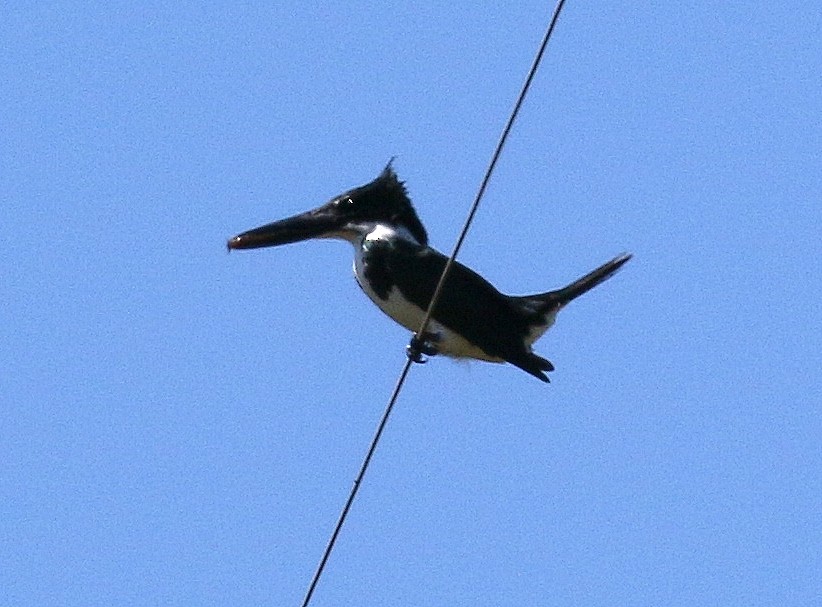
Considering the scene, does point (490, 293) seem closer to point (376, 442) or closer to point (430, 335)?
point (430, 335)

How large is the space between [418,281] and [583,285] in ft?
2.88

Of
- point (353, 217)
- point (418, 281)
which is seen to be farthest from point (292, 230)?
point (418, 281)

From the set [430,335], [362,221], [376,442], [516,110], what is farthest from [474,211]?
[362,221]

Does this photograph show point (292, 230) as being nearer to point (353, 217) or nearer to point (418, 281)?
point (353, 217)

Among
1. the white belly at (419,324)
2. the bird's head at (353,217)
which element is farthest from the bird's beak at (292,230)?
the white belly at (419,324)

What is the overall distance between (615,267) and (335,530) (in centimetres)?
397

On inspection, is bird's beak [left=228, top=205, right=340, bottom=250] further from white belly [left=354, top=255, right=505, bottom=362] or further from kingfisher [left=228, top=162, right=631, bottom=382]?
white belly [left=354, top=255, right=505, bottom=362]

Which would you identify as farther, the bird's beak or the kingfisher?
the bird's beak

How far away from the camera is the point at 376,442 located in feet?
18.9

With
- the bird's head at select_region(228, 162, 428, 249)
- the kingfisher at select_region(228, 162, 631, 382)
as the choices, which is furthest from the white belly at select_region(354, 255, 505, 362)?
the bird's head at select_region(228, 162, 428, 249)

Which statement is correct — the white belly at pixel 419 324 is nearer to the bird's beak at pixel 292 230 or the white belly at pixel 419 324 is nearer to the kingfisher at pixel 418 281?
the kingfisher at pixel 418 281

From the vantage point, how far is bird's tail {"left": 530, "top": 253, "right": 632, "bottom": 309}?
30.4 ft

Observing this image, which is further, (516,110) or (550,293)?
(550,293)

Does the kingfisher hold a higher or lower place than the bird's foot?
higher
